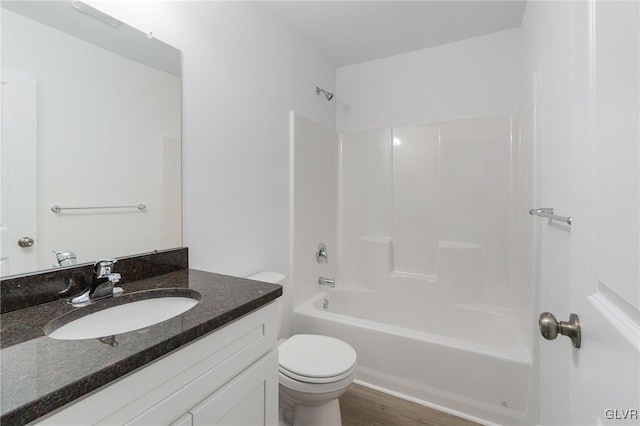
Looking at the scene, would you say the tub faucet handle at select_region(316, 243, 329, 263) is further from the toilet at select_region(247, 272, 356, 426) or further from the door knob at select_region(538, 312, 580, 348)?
the door knob at select_region(538, 312, 580, 348)

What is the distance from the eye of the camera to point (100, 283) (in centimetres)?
97

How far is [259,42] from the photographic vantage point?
188 cm

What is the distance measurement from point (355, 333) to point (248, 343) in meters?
1.15

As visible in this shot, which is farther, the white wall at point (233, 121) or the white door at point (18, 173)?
the white wall at point (233, 121)

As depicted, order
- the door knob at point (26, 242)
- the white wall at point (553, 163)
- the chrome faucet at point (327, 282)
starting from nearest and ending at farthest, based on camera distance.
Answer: the door knob at point (26, 242)
the white wall at point (553, 163)
the chrome faucet at point (327, 282)

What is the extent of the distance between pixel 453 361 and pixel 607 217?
1482 mm

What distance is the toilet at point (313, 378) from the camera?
138 cm

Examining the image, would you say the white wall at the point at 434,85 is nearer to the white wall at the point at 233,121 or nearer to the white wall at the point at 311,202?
the white wall at the point at 311,202

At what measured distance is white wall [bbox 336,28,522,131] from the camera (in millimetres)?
2242

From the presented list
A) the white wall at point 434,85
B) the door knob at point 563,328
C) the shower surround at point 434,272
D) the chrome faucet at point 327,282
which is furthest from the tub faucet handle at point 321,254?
the door knob at point 563,328

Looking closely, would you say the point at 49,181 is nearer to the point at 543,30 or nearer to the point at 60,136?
the point at 60,136

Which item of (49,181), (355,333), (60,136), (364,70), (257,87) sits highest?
(364,70)

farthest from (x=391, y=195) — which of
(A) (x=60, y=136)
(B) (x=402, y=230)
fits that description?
(A) (x=60, y=136)

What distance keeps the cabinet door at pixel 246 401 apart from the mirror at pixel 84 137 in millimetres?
682
